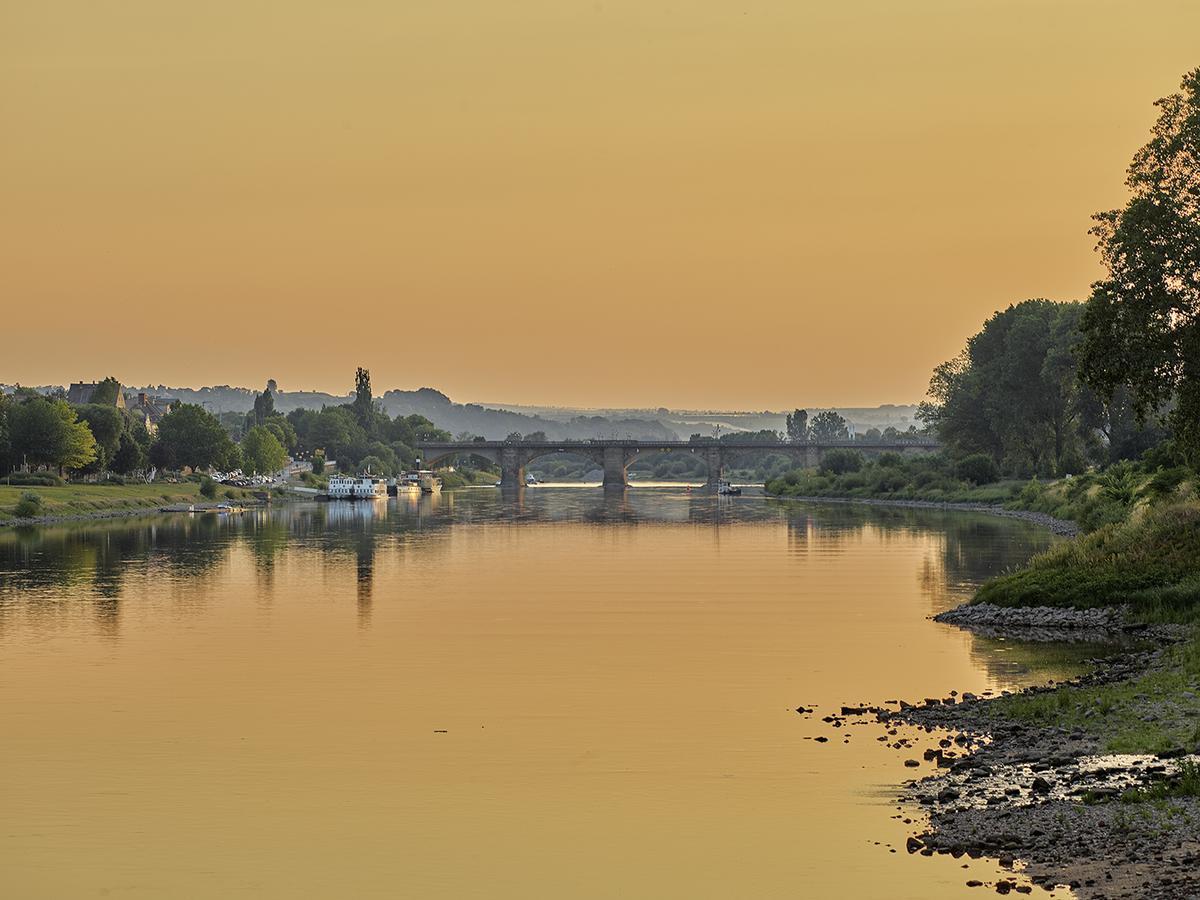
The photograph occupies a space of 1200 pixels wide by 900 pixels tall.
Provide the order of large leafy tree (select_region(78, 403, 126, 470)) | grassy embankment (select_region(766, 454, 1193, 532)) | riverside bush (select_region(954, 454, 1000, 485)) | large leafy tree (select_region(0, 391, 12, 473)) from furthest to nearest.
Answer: large leafy tree (select_region(78, 403, 126, 470)) < riverside bush (select_region(954, 454, 1000, 485)) < large leafy tree (select_region(0, 391, 12, 473)) < grassy embankment (select_region(766, 454, 1193, 532))

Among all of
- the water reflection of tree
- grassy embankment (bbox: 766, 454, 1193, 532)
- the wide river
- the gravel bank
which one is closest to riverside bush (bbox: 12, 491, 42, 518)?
the water reflection of tree

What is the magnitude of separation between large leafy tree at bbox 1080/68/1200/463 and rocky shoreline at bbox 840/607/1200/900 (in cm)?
1512

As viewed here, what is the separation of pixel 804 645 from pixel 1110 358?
14586 millimetres

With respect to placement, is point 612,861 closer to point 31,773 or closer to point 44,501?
point 31,773

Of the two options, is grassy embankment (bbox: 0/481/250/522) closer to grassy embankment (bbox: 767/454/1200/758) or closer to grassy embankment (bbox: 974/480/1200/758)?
grassy embankment (bbox: 767/454/1200/758)

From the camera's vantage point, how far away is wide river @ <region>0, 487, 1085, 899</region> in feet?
86.5

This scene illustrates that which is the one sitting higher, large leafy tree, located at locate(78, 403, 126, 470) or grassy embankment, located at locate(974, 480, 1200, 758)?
large leafy tree, located at locate(78, 403, 126, 470)

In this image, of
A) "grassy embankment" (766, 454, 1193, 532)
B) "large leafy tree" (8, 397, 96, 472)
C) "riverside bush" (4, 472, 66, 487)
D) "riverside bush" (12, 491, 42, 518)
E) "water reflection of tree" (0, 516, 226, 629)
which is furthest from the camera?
"large leafy tree" (8, 397, 96, 472)

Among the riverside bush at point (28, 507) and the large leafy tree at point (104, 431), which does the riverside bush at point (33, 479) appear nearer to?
the large leafy tree at point (104, 431)

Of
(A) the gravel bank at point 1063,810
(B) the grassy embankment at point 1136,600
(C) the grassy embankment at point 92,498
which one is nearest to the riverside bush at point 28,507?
(C) the grassy embankment at point 92,498

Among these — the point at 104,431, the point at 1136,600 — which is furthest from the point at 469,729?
the point at 104,431

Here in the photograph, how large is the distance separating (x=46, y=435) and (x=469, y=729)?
141 m

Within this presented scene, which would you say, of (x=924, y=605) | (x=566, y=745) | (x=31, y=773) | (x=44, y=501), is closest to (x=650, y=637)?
(x=924, y=605)

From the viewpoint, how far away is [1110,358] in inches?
2064
